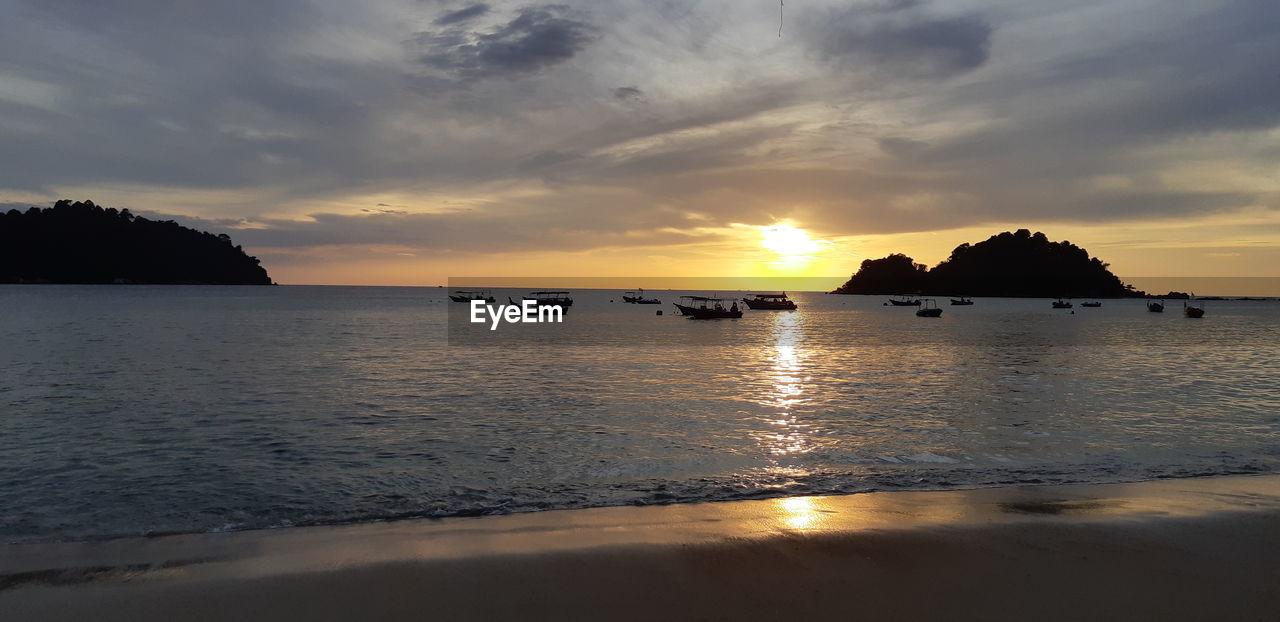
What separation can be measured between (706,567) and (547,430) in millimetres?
11865

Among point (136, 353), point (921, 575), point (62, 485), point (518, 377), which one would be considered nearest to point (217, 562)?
point (62, 485)

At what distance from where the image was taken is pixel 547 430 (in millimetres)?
19125

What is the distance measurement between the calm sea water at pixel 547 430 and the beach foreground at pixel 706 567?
65.0 inches

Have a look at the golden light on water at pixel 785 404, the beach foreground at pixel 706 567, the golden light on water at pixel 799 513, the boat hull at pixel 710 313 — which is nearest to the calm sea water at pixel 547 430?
the golden light on water at pixel 785 404

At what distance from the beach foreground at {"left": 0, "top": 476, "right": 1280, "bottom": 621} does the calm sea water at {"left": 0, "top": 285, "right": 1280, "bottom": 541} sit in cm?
165

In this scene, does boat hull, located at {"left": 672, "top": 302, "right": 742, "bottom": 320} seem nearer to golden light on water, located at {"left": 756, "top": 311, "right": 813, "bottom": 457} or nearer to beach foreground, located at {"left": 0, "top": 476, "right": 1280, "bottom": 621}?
golden light on water, located at {"left": 756, "top": 311, "right": 813, "bottom": 457}

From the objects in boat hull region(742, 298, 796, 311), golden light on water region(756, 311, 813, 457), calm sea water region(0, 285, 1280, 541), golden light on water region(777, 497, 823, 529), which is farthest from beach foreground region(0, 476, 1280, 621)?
boat hull region(742, 298, 796, 311)

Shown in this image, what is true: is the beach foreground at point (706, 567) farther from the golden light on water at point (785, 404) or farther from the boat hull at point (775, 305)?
the boat hull at point (775, 305)

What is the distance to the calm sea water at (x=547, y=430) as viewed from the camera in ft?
40.1

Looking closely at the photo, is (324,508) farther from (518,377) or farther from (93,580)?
(518,377)

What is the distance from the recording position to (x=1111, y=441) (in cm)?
1759

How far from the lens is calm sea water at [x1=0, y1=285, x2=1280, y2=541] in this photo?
12.2 metres

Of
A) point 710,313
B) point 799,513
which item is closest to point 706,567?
point 799,513

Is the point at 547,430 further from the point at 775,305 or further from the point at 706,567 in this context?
the point at 775,305
